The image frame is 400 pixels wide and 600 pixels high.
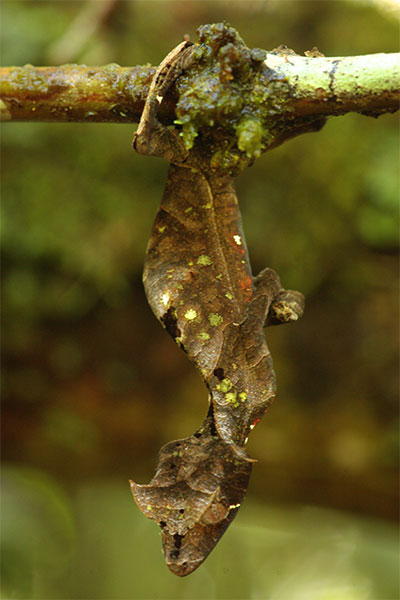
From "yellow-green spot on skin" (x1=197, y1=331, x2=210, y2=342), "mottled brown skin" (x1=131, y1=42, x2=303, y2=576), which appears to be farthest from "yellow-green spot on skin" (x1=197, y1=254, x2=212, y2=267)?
"yellow-green spot on skin" (x1=197, y1=331, x2=210, y2=342)

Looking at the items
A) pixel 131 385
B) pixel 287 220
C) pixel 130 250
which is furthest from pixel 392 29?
pixel 131 385

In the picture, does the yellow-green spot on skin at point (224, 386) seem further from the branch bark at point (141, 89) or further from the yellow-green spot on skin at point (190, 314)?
the branch bark at point (141, 89)

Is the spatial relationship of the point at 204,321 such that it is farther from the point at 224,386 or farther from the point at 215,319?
the point at 224,386

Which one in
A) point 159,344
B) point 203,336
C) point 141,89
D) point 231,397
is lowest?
point 231,397

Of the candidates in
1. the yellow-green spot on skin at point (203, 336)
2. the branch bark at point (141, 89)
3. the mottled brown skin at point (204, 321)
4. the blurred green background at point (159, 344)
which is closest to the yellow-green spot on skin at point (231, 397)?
the mottled brown skin at point (204, 321)

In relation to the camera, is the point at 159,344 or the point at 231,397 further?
the point at 159,344

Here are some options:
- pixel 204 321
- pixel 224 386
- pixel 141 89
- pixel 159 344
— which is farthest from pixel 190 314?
pixel 159 344

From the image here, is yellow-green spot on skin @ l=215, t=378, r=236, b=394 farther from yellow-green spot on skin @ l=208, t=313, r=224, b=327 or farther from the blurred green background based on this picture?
the blurred green background
